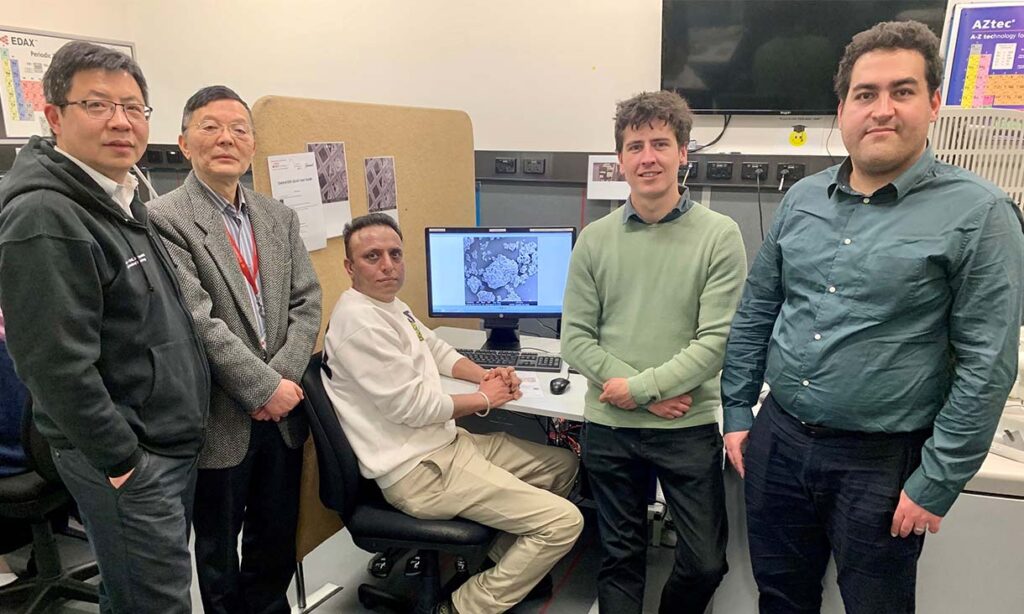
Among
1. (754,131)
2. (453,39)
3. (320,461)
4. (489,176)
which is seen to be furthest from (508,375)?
(453,39)

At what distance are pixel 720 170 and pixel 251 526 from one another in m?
2.08

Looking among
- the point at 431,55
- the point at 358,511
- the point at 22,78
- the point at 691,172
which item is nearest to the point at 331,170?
the point at 358,511

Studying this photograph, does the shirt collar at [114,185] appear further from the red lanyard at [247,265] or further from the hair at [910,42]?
the hair at [910,42]

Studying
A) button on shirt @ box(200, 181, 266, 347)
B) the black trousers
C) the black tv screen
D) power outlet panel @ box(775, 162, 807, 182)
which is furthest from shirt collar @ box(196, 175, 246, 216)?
power outlet panel @ box(775, 162, 807, 182)

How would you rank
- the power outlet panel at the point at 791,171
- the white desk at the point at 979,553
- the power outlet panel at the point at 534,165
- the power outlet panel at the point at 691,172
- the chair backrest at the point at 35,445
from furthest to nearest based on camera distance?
1. the power outlet panel at the point at 534,165
2. the power outlet panel at the point at 691,172
3. the power outlet panel at the point at 791,171
4. the chair backrest at the point at 35,445
5. the white desk at the point at 979,553

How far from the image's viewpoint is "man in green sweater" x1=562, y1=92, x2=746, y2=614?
149 cm

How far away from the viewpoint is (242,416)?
1534 mm

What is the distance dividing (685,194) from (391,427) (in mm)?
968

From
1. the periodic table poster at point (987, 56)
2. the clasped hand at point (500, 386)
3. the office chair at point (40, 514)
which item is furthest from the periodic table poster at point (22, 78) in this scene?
the periodic table poster at point (987, 56)

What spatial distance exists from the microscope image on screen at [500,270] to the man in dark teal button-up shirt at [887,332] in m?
1.12

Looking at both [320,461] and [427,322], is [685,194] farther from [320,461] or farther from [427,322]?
[427,322]

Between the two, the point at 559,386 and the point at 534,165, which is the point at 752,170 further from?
the point at 559,386

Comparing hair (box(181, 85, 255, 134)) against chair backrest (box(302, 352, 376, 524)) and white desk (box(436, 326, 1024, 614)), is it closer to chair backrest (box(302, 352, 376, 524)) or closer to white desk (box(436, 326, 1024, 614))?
chair backrest (box(302, 352, 376, 524))

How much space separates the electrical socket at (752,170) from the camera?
2488mm
